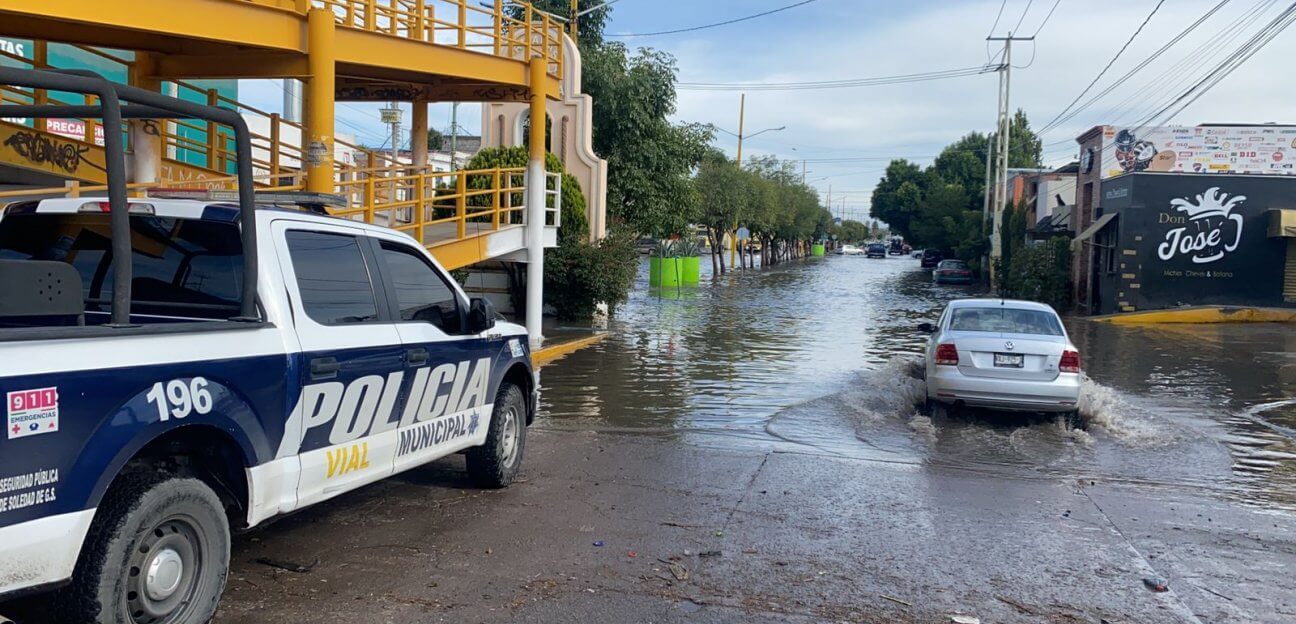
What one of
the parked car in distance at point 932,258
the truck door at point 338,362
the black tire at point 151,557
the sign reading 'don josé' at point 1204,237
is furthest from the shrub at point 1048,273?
the parked car in distance at point 932,258

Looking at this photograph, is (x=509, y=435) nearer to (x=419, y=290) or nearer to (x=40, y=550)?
(x=419, y=290)

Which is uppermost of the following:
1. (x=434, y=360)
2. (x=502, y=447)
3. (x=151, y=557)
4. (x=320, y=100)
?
(x=320, y=100)

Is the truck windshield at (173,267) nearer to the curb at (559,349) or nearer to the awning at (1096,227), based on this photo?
the curb at (559,349)

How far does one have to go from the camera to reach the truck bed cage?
3.90 m

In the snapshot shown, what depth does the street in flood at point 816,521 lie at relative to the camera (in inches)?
215

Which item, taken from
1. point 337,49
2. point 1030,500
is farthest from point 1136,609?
point 337,49

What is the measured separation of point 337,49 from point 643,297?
878 inches

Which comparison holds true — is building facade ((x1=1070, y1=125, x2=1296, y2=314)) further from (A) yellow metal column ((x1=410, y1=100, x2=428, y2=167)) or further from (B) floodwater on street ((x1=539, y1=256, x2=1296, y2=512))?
(A) yellow metal column ((x1=410, y1=100, x2=428, y2=167))

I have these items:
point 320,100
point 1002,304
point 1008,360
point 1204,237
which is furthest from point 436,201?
point 1204,237

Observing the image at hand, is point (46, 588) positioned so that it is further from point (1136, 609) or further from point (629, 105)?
point (629, 105)

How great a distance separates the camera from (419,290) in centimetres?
664

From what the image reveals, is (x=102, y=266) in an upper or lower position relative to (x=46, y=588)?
upper

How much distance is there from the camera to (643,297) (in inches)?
1368

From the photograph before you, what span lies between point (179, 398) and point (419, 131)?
49.9 feet
